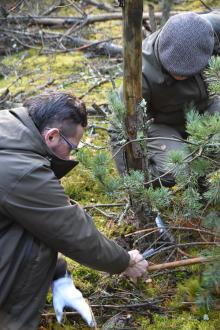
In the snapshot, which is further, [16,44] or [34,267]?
[16,44]

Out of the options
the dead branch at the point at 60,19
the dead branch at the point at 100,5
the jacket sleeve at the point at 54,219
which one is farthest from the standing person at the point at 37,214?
the dead branch at the point at 100,5

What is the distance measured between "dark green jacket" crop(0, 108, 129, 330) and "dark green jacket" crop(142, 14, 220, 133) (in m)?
0.95

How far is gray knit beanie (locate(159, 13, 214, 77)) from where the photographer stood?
231 centimetres

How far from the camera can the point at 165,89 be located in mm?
2623

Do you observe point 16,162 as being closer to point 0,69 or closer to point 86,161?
point 86,161

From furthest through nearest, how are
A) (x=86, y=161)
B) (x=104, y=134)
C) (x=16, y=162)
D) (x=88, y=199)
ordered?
(x=104, y=134), (x=88, y=199), (x=86, y=161), (x=16, y=162)

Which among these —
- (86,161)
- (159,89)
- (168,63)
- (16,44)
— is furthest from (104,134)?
(16,44)

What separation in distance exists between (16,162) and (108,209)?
1269mm

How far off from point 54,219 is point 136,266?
0.48 meters

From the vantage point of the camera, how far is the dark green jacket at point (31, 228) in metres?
1.66

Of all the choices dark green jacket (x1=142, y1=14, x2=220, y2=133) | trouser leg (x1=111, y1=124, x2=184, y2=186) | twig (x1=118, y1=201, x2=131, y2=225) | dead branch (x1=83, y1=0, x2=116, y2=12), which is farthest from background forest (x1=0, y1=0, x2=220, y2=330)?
dead branch (x1=83, y1=0, x2=116, y2=12)

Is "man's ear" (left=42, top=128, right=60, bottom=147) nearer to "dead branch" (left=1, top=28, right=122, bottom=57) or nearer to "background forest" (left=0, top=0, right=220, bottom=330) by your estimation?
"background forest" (left=0, top=0, right=220, bottom=330)

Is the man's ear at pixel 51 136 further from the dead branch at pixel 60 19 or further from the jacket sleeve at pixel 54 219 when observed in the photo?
the dead branch at pixel 60 19

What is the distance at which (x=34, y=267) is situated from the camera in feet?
5.88
